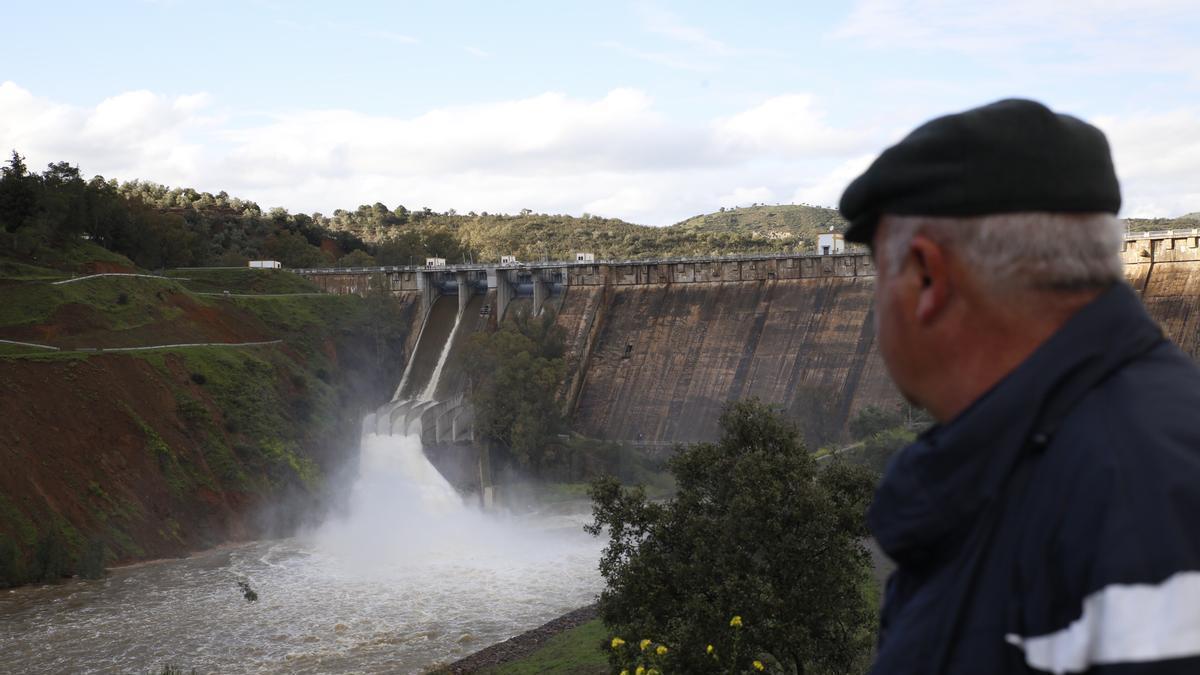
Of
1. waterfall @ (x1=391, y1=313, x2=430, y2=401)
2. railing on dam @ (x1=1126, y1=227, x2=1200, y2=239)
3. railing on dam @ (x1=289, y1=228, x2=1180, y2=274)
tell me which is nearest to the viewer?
railing on dam @ (x1=1126, y1=227, x2=1200, y2=239)

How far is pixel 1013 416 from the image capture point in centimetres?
144

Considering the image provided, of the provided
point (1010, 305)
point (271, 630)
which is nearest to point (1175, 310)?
point (271, 630)

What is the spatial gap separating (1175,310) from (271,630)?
3179 centimetres

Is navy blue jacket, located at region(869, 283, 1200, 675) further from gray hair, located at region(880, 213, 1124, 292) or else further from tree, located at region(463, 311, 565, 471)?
tree, located at region(463, 311, 565, 471)

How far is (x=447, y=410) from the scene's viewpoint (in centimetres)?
4509

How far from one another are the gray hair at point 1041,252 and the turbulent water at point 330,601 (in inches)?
844

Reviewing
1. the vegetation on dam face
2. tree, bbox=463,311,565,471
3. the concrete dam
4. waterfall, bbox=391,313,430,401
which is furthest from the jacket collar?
waterfall, bbox=391,313,430,401

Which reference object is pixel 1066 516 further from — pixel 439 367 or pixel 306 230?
pixel 306 230

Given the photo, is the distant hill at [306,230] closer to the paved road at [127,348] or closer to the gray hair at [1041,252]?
the paved road at [127,348]

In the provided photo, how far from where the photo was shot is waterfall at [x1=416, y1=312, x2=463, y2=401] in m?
49.2

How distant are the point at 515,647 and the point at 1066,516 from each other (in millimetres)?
22283

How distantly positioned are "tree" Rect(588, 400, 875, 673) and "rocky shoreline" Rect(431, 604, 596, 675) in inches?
292

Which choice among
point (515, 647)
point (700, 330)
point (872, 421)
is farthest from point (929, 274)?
point (700, 330)

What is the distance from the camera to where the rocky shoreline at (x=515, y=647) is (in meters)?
21.4
